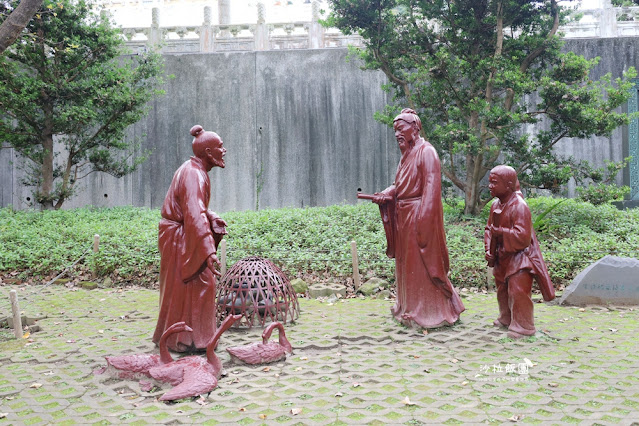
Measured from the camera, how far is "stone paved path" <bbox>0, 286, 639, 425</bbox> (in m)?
A: 3.50

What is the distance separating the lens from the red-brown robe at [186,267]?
4.60m

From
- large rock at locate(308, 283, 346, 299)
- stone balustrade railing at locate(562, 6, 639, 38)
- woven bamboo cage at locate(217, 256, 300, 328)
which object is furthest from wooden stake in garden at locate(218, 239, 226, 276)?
stone balustrade railing at locate(562, 6, 639, 38)

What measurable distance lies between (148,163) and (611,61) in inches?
494

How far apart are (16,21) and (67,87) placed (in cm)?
668

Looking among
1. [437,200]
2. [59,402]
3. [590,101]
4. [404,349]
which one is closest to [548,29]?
[590,101]

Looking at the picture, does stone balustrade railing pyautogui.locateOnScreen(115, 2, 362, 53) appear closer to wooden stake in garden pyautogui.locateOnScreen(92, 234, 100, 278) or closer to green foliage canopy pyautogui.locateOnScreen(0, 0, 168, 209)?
green foliage canopy pyautogui.locateOnScreen(0, 0, 168, 209)

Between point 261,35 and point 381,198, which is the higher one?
point 261,35

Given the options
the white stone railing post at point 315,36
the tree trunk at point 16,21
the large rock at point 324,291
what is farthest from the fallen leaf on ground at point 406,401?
the white stone railing post at point 315,36

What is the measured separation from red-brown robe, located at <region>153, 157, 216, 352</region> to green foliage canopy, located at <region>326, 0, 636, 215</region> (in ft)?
19.9

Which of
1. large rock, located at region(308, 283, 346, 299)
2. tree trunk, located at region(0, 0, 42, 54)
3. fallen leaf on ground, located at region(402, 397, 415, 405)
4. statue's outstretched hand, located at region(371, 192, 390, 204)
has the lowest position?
large rock, located at region(308, 283, 346, 299)

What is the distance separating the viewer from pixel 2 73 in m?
10.6

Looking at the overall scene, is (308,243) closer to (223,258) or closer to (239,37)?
(223,258)


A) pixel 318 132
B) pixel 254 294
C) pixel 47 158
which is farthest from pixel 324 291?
pixel 47 158

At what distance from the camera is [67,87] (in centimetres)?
1105
